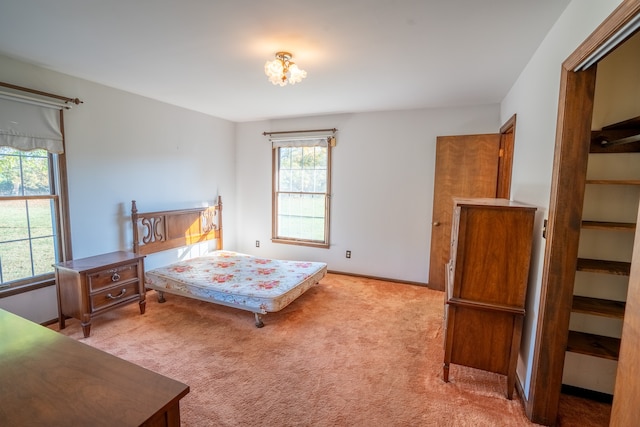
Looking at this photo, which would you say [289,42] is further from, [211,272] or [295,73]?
[211,272]

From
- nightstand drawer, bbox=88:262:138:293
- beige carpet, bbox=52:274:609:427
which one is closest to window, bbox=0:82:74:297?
nightstand drawer, bbox=88:262:138:293

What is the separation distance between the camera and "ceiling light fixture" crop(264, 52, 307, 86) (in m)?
2.24

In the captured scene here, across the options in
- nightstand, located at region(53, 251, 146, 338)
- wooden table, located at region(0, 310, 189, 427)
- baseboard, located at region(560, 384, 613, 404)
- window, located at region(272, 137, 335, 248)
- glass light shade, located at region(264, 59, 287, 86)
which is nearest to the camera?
wooden table, located at region(0, 310, 189, 427)

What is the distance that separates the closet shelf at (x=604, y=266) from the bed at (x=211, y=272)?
2.27m

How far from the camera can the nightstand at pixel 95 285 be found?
262cm

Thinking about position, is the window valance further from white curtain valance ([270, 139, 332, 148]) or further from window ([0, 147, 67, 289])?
window ([0, 147, 67, 289])

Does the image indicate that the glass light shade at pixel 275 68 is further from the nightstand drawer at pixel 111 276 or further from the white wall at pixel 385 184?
the nightstand drawer at pixel 111 276

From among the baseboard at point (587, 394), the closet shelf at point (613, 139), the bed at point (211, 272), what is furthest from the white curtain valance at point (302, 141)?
the baseboard at point (587, 394)

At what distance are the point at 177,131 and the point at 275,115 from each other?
1.38 metres

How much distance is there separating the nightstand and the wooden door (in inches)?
136

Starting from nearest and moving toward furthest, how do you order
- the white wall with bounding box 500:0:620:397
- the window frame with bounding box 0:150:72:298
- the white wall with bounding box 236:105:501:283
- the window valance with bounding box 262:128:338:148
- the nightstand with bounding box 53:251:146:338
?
the white wall with bounding box 500:0:620:397
the nightstand with bounding box 53:251:146:338
the window frame with bounding box 0:150:72:298
the white wall with bounding box 236:105:501:283
the window valance with bounding box 262:128:338:148

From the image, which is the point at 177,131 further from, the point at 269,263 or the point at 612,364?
the point at 612,364

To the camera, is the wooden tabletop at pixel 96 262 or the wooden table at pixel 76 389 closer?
the wooden table at pixel 76 389

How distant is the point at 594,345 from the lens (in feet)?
5.82
